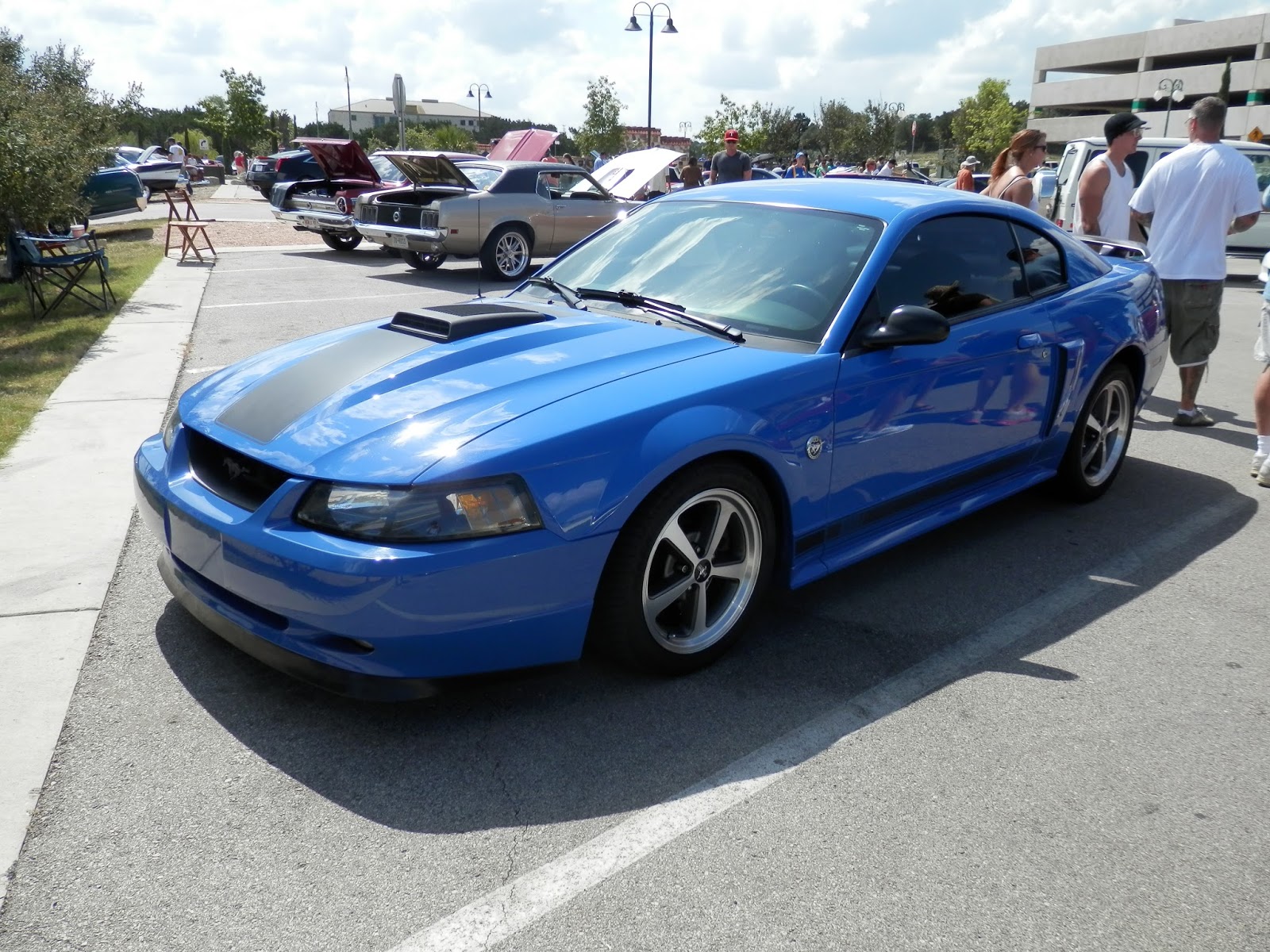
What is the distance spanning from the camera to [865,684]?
11.2 ft

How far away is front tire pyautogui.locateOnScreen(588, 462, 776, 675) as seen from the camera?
10.1 feet

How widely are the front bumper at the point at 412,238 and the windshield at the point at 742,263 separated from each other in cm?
969

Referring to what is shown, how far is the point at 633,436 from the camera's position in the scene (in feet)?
9.90

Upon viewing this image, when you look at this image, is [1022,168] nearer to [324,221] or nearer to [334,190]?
[324,221]

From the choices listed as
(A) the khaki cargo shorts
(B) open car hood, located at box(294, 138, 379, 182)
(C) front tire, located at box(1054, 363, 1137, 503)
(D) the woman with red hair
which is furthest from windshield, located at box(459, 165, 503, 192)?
(C) front tire, located at box(1054, 363, 1137, 503)

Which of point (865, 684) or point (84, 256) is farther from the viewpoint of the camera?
point (84, 256)

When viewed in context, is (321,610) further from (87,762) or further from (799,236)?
(799,236)

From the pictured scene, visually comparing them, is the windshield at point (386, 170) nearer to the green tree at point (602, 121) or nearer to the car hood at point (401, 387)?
the car hood at point (401, 387)

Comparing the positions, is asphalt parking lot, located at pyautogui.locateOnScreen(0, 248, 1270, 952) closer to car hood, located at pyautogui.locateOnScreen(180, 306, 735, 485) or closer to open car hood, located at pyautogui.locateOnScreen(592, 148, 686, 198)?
car hood, located at pyautogui.locateOnScreen(180, 306, 735, 485)

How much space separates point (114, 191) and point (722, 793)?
17702 millimetres

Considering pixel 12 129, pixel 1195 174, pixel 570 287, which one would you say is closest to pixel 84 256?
pixel 12 129

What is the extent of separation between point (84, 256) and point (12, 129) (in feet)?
4.28

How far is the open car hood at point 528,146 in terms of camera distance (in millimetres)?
19172

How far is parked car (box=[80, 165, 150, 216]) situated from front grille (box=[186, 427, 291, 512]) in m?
15.7
